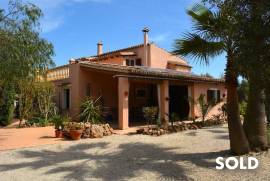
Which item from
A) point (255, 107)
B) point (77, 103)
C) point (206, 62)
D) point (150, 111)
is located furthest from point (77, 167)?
point (77, 103)

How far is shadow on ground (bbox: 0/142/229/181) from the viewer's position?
9617 mm

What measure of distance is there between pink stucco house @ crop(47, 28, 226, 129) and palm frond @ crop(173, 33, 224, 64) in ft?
25.8

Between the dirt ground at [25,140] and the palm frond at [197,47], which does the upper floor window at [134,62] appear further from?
the palm frond at [197,47]

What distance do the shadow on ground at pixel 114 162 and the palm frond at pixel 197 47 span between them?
3.36 meters

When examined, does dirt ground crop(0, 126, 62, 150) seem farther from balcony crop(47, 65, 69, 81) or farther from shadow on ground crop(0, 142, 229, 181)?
balcony crop(47, 65, 69, 81)

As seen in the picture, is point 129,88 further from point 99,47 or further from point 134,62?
point 99,47

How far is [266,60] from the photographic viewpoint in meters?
7.17

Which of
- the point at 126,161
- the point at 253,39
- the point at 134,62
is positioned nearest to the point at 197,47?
the point at 253,39

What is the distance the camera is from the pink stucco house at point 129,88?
20.0m

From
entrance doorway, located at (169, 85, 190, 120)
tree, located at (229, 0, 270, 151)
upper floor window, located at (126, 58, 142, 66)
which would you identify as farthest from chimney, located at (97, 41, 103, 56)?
tree, located at (229, 0, 270, 151)

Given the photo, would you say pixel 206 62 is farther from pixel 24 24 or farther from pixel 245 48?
pixel 24 24

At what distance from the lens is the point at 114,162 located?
36.4 feet

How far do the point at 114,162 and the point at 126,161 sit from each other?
411 mm

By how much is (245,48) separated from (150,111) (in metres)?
12.0
